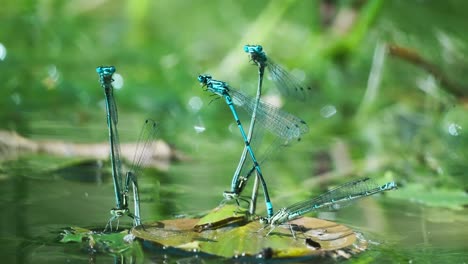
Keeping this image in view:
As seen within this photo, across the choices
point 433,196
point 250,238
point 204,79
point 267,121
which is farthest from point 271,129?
point 433,196

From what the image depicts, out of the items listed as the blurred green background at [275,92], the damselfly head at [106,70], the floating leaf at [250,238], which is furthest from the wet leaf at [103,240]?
the blurred green background at [275,92]

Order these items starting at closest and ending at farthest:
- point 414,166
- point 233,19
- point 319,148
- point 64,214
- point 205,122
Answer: point 64,214 → point 414,166 → point 319,148 → point 205,122 → point 233,19

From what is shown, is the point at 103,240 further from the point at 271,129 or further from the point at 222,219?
the point at 271,129

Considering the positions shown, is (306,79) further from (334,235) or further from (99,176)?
(334,235)

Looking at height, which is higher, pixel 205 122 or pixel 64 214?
pixel 205 122

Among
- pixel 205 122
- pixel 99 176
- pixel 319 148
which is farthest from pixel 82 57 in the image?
pixel 99 176
